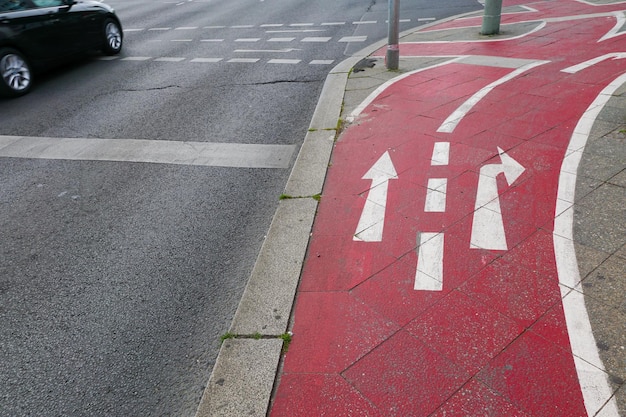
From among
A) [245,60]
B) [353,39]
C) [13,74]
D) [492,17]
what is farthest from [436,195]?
[353,39]

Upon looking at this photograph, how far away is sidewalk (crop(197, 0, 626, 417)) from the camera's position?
127 inches

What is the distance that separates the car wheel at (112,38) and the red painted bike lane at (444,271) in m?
7.64

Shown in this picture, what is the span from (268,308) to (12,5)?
9.21 m

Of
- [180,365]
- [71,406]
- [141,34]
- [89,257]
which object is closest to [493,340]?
[180,365]

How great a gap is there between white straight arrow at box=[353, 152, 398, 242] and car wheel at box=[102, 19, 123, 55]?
29.3 ft

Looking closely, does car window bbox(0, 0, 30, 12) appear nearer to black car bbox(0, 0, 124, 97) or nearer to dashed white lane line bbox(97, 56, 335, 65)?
black car bbox(0, 0, 124, 97)

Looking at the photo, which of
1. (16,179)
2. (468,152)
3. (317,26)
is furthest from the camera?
(317,26)

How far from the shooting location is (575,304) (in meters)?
3.72

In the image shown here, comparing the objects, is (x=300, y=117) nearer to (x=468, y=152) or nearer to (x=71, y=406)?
(x=468, y=152)

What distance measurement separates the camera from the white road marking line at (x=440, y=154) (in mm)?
5988

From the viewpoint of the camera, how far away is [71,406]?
3396mm

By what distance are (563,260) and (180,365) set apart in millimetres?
3017

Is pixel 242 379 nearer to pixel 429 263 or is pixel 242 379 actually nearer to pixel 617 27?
pixel 429 263

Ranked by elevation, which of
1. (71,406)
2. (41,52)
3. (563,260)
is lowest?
(71,406)
